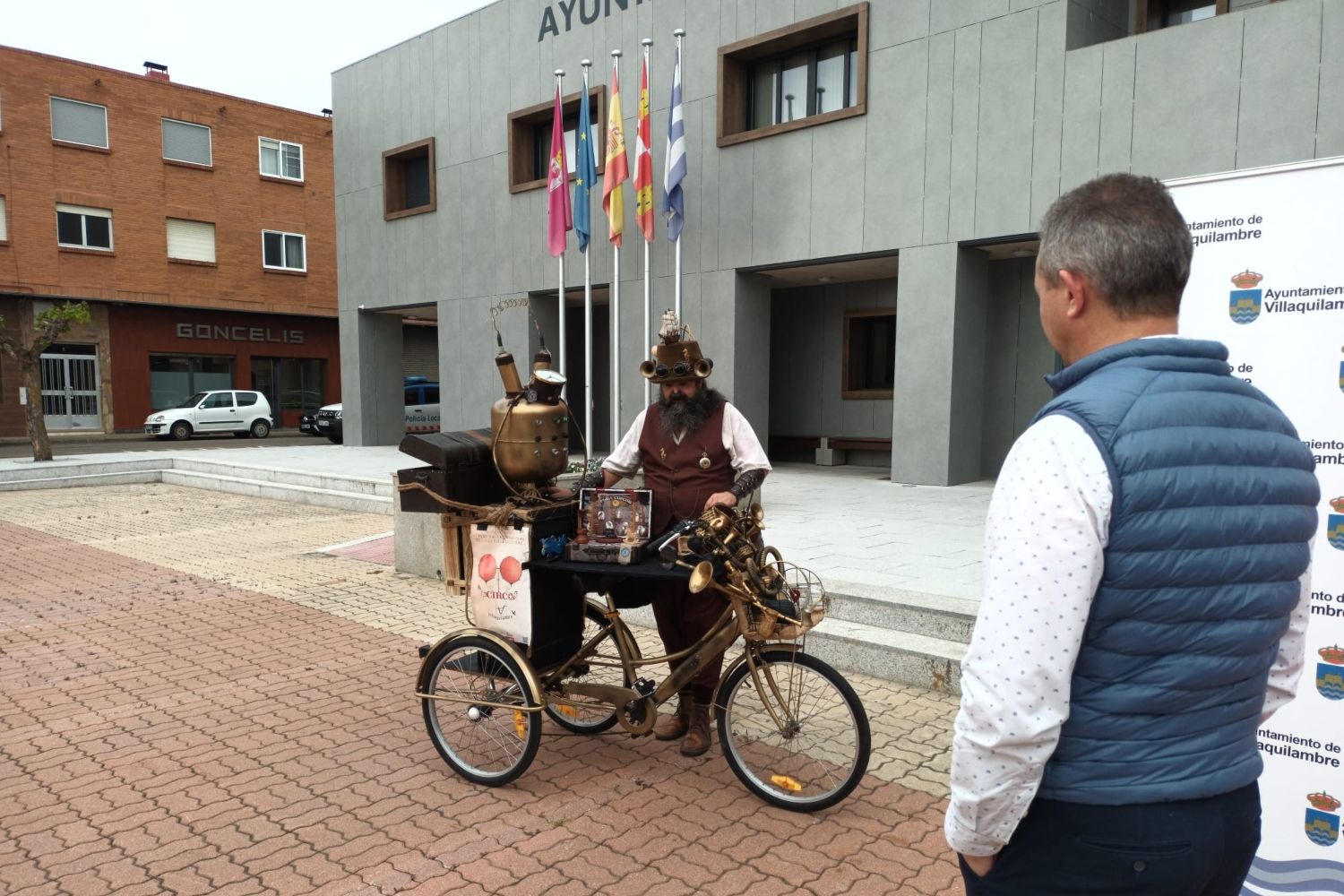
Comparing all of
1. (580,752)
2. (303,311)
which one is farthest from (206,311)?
(580,752)

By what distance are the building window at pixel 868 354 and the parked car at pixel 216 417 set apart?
2057 cm

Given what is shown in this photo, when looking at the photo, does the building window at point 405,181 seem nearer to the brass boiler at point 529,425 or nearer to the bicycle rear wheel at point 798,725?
the brass boiler at point 529,425

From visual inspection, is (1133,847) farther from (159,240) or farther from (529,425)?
(159,240)

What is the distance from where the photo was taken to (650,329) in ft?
48.5

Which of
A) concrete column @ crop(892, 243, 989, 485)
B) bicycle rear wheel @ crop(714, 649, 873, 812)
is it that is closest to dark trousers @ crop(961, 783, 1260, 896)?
Result: bicycle rear wheel @ crop(714, 649, 873, 812)

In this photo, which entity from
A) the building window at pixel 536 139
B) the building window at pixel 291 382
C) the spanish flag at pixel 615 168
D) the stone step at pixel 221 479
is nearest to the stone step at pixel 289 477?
the stone step at pixel 221 479

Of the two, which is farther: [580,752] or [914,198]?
[914,198]

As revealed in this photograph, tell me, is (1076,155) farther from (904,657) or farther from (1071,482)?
(1071,482)

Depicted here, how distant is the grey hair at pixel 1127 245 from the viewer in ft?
4.58

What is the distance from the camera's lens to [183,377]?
1151 inches

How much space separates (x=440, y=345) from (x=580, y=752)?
15860mm

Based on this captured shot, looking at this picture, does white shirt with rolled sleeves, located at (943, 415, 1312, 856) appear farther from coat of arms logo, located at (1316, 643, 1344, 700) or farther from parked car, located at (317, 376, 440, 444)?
parked car, located at (317, 376, 440, 444)

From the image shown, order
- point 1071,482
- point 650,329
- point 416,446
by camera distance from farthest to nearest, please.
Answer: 1. point 650,329
2. point 416,446
3. point 1071,482

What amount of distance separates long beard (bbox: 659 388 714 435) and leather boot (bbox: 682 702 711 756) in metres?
1.33
